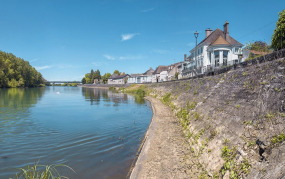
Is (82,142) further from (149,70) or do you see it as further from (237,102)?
(149,70)

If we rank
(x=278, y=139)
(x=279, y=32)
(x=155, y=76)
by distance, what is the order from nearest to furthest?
(x=278, y=139), (x=279, y=32), (x=155, y=76)

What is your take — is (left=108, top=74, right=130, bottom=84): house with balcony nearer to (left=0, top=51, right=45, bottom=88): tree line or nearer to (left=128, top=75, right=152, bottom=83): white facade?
(left=128, top=75, right=152, bottom=83): white facade

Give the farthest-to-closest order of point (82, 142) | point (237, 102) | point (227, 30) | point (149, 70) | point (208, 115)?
point (149, 70) → point (227, 30) → point (82, 142) → point (208, 115) → point (237, 102)

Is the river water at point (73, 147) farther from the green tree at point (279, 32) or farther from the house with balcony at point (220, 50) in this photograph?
the house with balcony at point (220, 50)

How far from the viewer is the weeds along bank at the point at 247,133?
4754 millimetres

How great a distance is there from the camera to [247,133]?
6059mm

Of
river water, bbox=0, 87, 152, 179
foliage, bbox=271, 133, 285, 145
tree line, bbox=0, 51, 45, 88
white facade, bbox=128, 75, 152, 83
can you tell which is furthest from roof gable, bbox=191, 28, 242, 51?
tree line, bbox=0, 51, 45, 88

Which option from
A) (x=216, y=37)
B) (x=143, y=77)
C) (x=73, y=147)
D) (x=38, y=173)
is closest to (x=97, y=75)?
(x=143, y=77)

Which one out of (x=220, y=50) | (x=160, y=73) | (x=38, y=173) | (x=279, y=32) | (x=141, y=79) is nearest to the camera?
(x=38, y=173)

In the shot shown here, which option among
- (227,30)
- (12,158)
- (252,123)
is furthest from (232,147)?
(227,30)

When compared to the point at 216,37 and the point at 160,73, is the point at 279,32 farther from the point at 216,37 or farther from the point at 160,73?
the point at 160,73

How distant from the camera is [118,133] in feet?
43.9

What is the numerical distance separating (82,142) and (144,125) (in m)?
6.35

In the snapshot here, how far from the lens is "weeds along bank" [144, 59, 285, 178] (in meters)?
4.75
